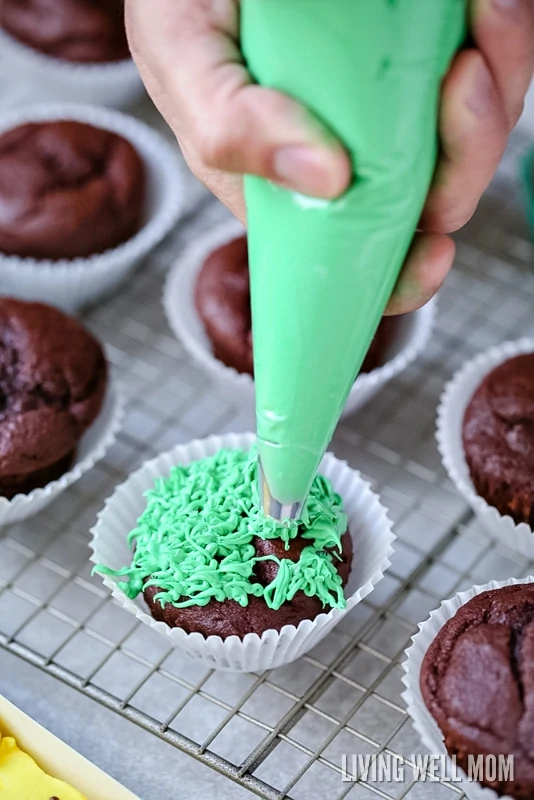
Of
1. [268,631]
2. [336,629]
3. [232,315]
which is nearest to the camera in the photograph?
[268,631]

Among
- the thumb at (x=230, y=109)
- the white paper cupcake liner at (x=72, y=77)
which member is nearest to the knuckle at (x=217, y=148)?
the thumb at (x=230, y=109)

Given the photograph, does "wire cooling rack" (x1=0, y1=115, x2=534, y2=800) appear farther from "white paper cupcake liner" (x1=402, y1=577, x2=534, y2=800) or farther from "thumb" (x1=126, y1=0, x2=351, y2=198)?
"thumb" (x1=126, y1=0, x2=351, y2=198)

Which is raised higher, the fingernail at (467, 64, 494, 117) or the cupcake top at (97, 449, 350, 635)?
the fingernail at (467, 64, 494, 117)

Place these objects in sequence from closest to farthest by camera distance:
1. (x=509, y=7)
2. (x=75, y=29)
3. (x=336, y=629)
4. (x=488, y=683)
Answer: (x=509, y=7) → (x=488, y=683) → (x=336, y=629) → (x=75, y=29)

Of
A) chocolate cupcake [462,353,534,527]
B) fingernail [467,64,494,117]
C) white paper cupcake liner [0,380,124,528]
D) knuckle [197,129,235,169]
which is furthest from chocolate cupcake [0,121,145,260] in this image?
fingernail [467,64,494,117]

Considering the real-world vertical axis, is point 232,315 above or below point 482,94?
below

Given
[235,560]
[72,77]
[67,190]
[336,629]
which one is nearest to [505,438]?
[336,629]

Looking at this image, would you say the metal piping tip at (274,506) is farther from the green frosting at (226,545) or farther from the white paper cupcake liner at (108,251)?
the white paper cupcake liner at (108,251)

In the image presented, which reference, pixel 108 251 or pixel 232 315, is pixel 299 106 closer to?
pixel 232 315

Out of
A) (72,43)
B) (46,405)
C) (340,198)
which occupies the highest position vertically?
(340,198)
